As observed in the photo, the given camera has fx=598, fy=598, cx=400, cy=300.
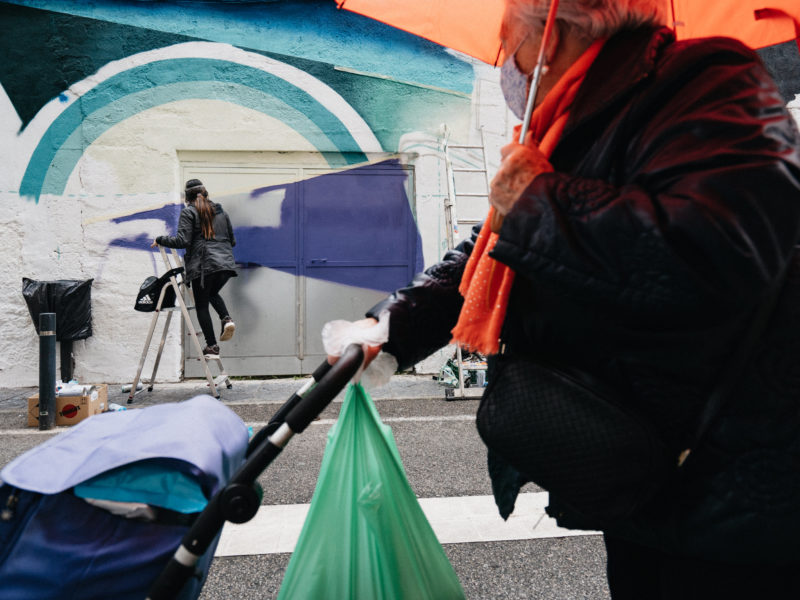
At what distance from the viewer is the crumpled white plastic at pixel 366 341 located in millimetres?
1377

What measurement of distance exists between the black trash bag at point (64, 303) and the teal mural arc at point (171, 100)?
47.5 inches

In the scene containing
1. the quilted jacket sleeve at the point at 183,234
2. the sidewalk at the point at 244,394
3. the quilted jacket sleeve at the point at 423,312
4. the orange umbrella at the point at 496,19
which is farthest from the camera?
the quilted jacket sleeve at the point at 183,234

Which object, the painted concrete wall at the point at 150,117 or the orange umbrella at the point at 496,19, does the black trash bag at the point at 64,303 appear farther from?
the orange umbrella at the point at 496,19

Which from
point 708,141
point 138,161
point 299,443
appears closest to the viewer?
point 708,141

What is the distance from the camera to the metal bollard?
4.79 m

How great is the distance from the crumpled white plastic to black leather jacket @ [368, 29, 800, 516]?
45 centimetres

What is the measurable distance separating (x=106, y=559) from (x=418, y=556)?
2.13 feet

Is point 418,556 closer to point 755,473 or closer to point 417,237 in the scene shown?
point 755,473

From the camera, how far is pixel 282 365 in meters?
7.11

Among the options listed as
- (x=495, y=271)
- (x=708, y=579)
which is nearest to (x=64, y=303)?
(x=495, y=271)

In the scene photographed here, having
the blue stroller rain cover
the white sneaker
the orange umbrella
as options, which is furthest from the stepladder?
the blue stroller rain cover

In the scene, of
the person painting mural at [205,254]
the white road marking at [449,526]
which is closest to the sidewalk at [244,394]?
the person painting mural at [205,254]

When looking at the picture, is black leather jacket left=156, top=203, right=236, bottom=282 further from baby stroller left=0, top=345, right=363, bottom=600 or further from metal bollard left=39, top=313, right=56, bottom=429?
baby stroller left=0, top=345, right=363, bottom=600

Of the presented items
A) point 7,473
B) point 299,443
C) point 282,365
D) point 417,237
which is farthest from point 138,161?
point 7,473
